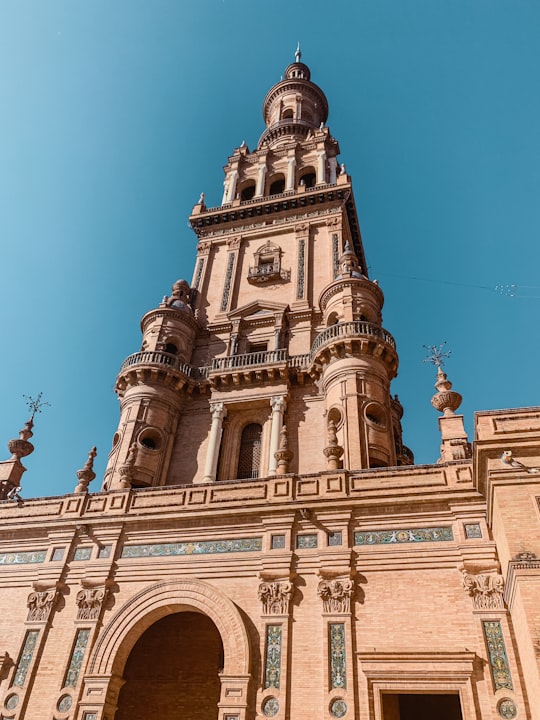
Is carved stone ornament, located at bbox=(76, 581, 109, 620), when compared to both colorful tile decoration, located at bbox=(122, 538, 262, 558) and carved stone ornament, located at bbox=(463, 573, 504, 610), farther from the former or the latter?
carved stone ornament, located at bbox=(463, 573, 504, 610)

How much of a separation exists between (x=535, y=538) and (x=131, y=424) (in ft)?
55.7

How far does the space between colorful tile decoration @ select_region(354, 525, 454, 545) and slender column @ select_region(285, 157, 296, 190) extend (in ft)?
82.6

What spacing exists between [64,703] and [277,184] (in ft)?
104

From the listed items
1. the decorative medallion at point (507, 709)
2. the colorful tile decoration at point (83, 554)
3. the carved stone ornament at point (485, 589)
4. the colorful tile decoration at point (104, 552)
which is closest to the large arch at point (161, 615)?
the colorful tile decoration at point (104, 552)

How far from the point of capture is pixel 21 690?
49.1 ft

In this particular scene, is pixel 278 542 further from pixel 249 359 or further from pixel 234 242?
pixel 234 242

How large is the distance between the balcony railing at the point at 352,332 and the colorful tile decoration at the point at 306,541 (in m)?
10.3

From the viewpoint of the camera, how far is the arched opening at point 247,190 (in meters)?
38.2

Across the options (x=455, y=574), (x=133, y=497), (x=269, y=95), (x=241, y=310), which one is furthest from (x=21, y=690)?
(x=269, y=95)

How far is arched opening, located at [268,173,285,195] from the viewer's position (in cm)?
3794

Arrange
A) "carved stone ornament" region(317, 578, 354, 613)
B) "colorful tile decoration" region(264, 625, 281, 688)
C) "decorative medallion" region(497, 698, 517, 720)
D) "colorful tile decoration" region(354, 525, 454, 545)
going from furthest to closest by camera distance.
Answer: "colorful tile decoration" region(354, 525, 454, 545) < "carved stone ornament" region(317, 578, 354, 613) < "colorful tile decoration" region(264, 625, 281, 688) < "decorative medallion" region(497, 698, 517, 720)

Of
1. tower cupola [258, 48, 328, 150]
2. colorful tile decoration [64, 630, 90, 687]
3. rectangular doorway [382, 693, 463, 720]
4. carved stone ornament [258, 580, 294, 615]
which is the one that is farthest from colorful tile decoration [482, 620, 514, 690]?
tower cupola [258, 48, 328, 150]

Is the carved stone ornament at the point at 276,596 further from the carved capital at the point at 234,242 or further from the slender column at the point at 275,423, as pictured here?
the carved capital at the point at 234,242

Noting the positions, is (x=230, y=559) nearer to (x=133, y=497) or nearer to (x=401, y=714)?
(x=133, y=497)
